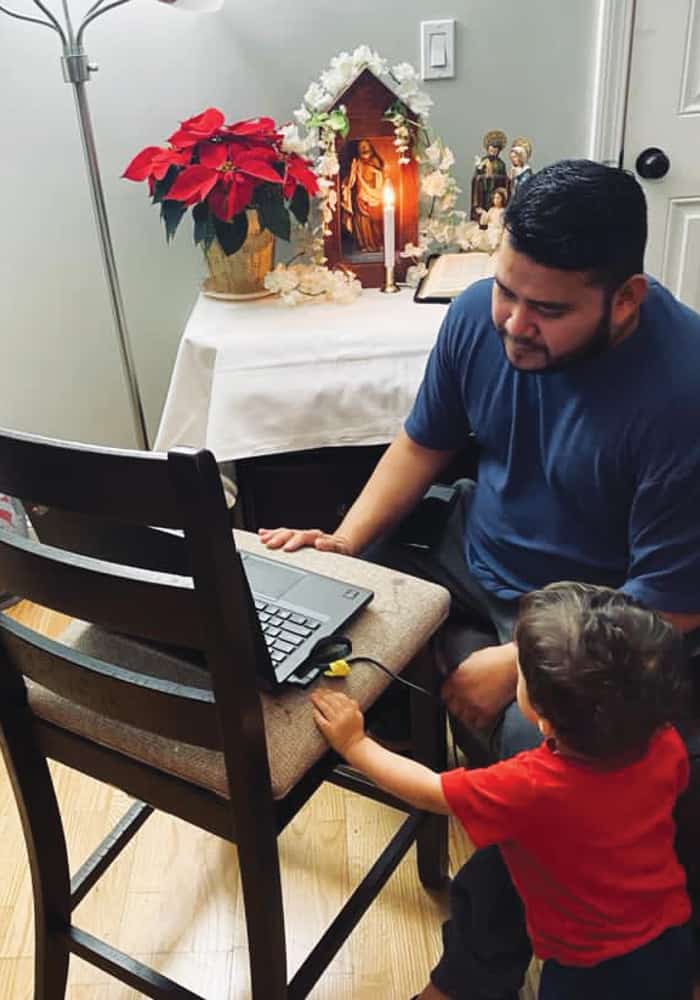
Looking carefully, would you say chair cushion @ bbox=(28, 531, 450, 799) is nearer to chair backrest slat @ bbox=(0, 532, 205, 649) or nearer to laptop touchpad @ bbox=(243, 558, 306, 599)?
laptop touchpad @ bbox=(243, 558, 306, 599)

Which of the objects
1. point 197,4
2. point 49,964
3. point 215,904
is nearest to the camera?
point 49,964

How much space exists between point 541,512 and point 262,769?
0.54 meters

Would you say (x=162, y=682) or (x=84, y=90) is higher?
(x=84, y=90)

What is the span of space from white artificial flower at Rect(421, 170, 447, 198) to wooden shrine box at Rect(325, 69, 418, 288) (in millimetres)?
28

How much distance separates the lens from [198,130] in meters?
1.57

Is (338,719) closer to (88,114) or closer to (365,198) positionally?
(365,198)

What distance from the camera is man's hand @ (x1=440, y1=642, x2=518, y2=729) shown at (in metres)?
1.11

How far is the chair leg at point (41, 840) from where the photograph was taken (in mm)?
993

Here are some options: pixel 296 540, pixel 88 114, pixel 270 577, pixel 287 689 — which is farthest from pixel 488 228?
pixel 287 689

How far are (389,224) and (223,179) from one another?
13.2 inches

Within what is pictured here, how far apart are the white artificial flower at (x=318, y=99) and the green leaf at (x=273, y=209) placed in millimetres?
188

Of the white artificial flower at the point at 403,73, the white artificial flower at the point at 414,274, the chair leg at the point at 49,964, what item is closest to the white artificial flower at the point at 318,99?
the white artificial flower at the point at 403,73

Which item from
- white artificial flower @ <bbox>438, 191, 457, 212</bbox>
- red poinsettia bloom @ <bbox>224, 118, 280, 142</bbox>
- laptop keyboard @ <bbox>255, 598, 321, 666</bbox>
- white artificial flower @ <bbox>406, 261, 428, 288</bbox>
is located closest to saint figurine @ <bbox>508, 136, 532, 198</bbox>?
white artificial flower @ <bbox>438, 191, 457, 212</bbox>

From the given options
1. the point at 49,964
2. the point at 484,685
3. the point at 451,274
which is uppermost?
the point at 451,274
